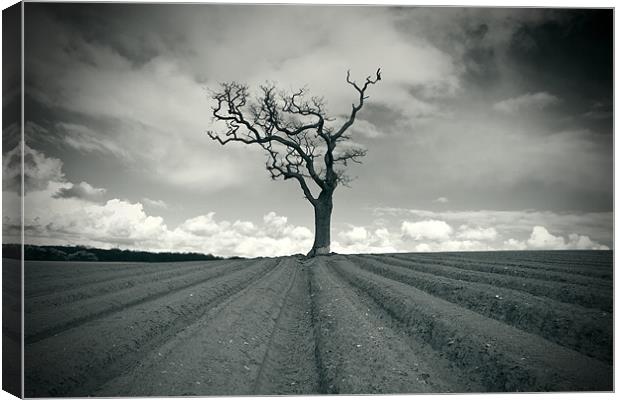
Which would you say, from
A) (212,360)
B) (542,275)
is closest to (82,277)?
(212,360)

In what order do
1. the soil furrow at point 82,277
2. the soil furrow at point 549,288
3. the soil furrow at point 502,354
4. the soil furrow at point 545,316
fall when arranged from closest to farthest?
the soil furrow at point 502,354 → the soil furrow at point 545,316 → the soil furrow at point 549,288 → the soil furrow at point 82,277

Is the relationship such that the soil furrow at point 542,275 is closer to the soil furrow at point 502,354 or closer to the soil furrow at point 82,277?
the soil furrow at point 502,354

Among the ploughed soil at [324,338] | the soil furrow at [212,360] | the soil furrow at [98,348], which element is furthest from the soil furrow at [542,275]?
the soil furrow at [98,348]

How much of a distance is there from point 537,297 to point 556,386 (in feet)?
5.20

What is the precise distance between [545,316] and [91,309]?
15.3 feet

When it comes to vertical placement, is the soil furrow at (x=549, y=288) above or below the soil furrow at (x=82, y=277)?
below

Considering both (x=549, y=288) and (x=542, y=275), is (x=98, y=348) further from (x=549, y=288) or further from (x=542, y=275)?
(x=542, y=275)

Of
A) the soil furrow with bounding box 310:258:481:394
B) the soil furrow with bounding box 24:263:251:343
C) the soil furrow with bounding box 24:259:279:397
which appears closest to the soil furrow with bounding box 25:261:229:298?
the soil furrow with bounding box 24:263:251:343

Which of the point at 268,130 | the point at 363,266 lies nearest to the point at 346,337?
the point at 363,266

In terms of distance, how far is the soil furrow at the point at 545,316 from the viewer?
353 cm

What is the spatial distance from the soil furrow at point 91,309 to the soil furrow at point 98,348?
19 centimetres

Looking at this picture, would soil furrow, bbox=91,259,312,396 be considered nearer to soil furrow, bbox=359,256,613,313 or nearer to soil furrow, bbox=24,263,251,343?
Answer: soil furrow, bbox=24,263,251,343

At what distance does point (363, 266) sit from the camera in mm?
8836

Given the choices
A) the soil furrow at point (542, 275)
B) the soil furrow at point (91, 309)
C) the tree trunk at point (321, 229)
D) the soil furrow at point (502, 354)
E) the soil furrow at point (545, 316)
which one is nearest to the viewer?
the soil furrow at point (502, 354)
